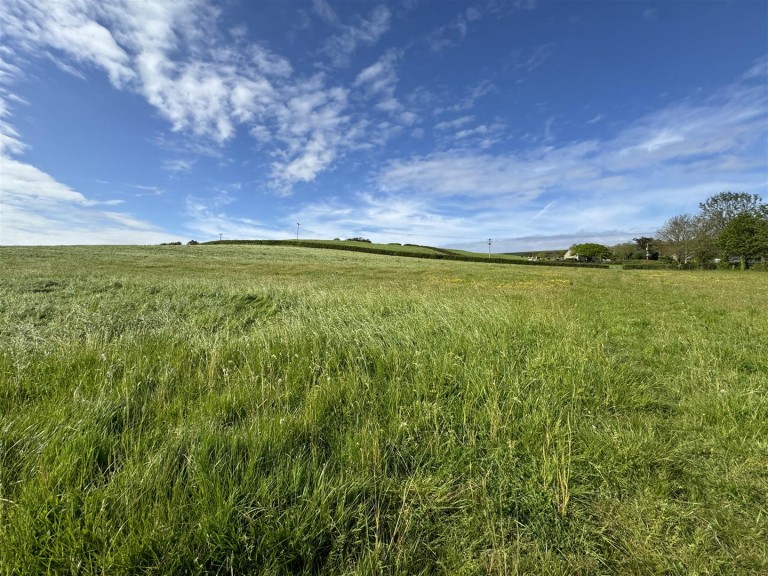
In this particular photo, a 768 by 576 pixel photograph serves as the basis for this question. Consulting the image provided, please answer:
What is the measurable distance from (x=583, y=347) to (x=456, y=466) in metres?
4.28

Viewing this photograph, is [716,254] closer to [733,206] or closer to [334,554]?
[733,206]

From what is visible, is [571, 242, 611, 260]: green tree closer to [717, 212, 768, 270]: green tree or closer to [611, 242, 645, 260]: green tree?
[611, 242, 645, 260]: green tree

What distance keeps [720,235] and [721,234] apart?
0.80ft

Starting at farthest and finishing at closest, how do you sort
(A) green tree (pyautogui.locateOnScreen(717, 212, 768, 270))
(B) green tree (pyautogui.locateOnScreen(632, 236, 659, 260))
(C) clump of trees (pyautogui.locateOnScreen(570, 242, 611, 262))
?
(C) clump of trees (pyautogui.locateOnScreen(570, 242, 611, 262))
(B) green tree (pyautogui.locateOnScreen(632, 236, 659, 260))
(A) green tree (pyautogui.locateOnScreen(717, 212, 768, 270))

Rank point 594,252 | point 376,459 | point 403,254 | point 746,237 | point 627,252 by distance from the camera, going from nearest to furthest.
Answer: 1. point 376,459
2. point 746,237
3. point 403,254
4. point 627,252
5. point 594,252

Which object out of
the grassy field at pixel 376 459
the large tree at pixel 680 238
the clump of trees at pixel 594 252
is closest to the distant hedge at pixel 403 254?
the large tree at pixel 680 238

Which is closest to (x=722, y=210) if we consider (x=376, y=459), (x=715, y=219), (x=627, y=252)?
(x=715, y=219)

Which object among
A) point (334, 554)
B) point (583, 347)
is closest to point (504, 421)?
point (334, 554)

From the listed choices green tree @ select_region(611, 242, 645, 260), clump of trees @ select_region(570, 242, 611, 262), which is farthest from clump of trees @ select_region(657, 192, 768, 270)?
clump of trees @ select_region(570, 242, 611, 262)

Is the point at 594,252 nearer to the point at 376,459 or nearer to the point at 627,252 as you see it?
the point at 627,252

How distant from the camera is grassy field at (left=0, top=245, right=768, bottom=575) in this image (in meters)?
2.11

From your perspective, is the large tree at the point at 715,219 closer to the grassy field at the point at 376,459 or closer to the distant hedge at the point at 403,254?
the distant hedge at the point at 403,254

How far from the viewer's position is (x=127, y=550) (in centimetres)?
188

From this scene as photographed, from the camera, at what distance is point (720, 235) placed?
6081cm
